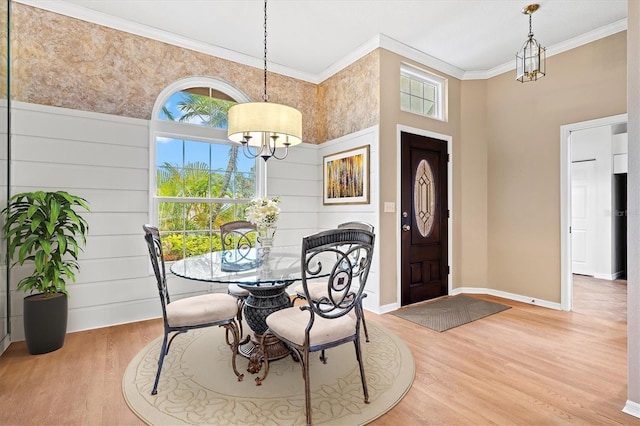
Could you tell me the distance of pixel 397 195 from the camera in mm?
3822

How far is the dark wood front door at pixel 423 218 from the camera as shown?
3.92 m

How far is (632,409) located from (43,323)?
410 cm

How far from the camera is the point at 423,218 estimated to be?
4137mm

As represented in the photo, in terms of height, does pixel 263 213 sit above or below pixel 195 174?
below

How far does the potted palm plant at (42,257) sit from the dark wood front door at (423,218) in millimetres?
3388

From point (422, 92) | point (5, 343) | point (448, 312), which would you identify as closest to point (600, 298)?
point (448, 312)

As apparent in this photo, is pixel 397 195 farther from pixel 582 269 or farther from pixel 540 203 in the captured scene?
pixel 582 269

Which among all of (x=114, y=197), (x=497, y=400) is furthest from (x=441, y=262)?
(x=114, y=197)

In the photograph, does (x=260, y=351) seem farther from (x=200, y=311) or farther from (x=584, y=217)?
(x=584, y=217)

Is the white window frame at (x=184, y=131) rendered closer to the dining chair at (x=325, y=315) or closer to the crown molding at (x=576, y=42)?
the dining chair at (x=325, y=315)

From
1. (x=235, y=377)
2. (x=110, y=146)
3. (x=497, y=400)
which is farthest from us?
(x=110, y=146)

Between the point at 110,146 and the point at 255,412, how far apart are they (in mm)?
2878

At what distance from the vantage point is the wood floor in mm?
1781

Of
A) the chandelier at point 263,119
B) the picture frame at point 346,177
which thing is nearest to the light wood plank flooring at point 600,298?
the picture frame at point 346,177
